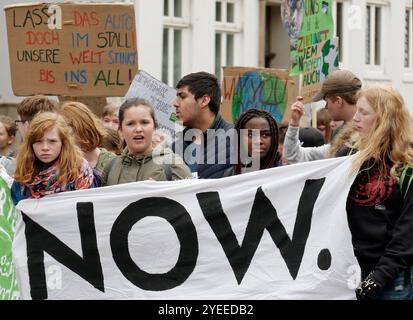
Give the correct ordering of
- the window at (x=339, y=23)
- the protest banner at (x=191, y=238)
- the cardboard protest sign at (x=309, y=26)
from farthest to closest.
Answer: the window at (x=339, y=23), the cardboard protest sign at (x=309, y=26), the protest banner at (x=191, y=238)

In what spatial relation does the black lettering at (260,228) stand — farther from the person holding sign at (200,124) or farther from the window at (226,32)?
the window at (226,32)

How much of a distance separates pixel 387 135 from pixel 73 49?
4140mm

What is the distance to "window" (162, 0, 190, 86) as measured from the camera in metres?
17.7

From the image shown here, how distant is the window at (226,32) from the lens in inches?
730

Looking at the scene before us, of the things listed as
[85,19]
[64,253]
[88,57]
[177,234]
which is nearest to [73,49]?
[88,57]

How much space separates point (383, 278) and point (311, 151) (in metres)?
2.19

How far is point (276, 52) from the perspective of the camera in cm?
2061

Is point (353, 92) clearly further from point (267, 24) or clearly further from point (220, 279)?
point (267, 24)

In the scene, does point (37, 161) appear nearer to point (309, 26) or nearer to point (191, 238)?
point (191, 238)

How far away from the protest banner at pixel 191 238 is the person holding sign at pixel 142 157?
0.35ft

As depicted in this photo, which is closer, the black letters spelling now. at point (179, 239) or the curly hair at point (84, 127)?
the black letters spelling now. at point (179, 239)

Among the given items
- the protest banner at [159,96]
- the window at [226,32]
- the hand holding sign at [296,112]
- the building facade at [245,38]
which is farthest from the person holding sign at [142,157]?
the window at [226,32]

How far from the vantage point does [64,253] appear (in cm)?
643
